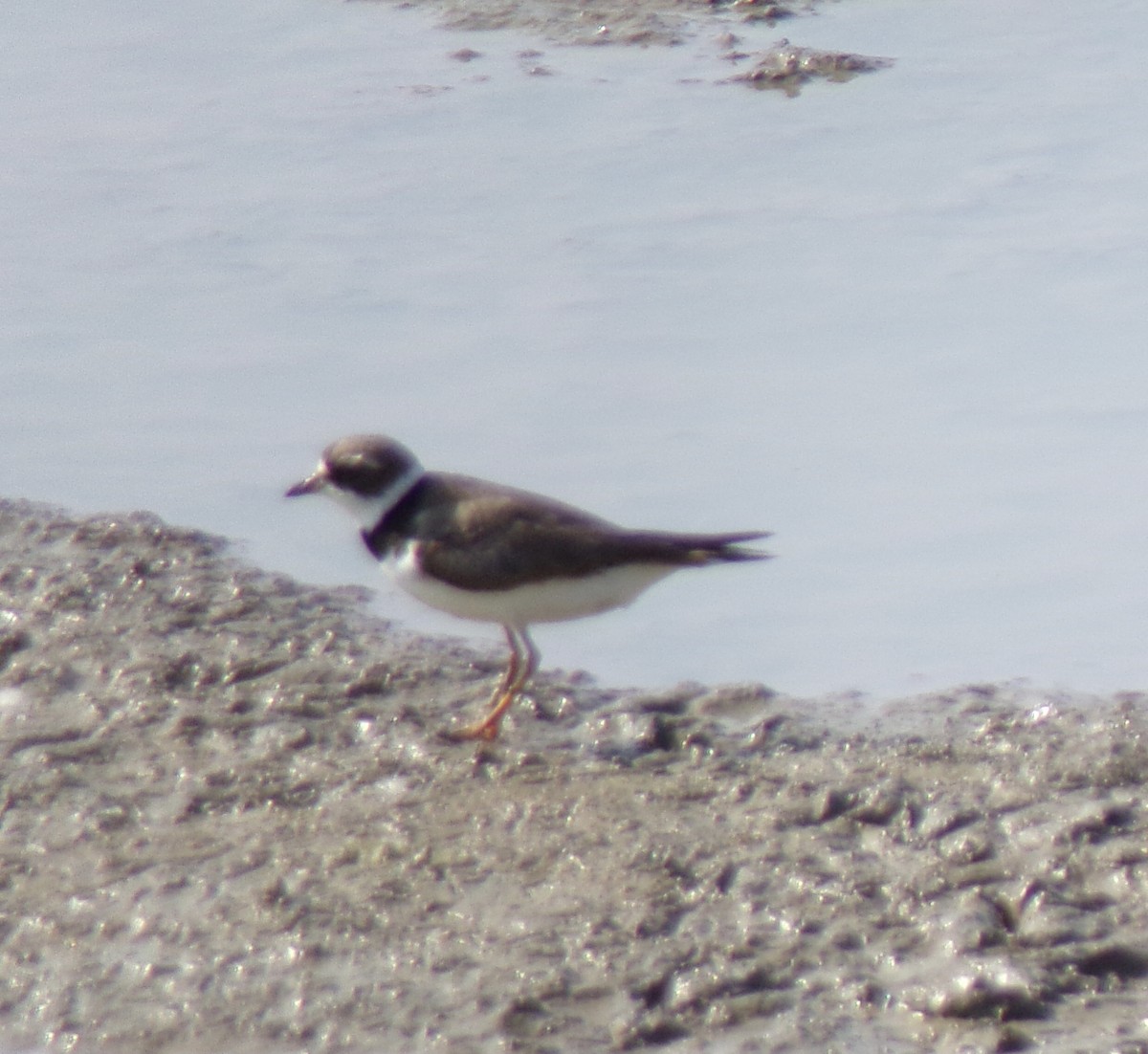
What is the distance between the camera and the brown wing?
16.9ft

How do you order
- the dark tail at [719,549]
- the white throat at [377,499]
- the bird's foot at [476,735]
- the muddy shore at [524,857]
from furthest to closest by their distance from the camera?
the white throat at [377,499]
the bird's foot at [476,735]
the dark tail at [719,549]
the muddy shore at [524,857]

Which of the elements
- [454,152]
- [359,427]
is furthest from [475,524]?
[454,152]

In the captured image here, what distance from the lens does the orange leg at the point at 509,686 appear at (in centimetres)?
524

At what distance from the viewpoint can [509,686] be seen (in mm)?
5410

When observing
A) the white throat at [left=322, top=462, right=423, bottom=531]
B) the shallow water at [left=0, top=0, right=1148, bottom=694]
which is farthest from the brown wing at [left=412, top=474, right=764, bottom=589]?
the shallow water at [left=0, top=0, right=1148, bottom=694]

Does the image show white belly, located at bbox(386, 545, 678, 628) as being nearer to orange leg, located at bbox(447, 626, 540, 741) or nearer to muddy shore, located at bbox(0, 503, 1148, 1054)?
orange leg, located at bbox(447, 626, 540, 741)

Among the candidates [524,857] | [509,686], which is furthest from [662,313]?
[524,857]

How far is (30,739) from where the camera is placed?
5.25 meters

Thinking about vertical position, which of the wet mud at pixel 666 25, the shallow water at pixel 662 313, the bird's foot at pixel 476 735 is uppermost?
the wet mud at pixel 666 25

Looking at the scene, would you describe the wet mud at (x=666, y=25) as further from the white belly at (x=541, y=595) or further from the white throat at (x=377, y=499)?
the white belly at (x=541, y=595)

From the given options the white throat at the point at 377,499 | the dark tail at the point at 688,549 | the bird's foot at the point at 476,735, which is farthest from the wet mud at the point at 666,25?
the bird's foot at the point at 476,735

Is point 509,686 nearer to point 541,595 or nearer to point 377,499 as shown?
point 541,595

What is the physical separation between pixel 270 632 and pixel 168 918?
64.5 inches

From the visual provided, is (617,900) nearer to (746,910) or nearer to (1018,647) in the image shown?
(746,910)
